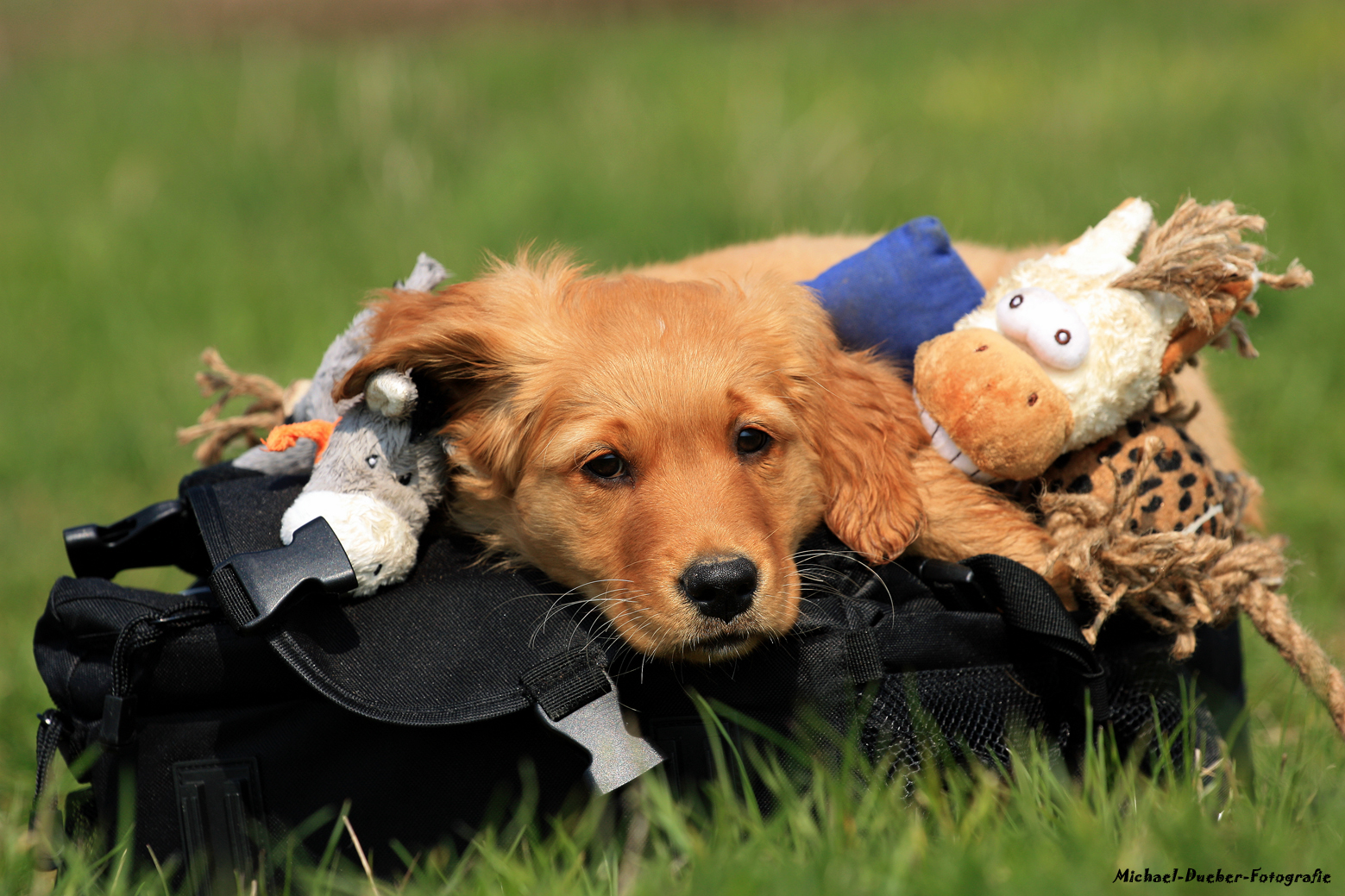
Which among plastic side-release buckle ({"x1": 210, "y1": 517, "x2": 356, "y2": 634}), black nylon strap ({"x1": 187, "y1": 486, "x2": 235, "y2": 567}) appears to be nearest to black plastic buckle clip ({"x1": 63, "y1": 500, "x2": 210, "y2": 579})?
black nylon strap ({"x1": 187, "y1": 486, "x2": 235, "y2": 567})

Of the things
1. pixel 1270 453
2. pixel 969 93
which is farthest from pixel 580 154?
pixel 1270 453

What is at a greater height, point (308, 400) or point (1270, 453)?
point (308, 400)

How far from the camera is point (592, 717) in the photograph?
2.12 meters

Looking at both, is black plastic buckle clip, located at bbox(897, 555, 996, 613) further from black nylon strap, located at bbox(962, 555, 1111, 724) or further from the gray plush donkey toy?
the gray plush donkey toy

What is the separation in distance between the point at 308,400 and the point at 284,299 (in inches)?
143

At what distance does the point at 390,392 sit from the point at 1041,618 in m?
1.43

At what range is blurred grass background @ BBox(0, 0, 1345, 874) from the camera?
5.15 m

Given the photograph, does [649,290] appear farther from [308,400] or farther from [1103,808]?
[1103,808]

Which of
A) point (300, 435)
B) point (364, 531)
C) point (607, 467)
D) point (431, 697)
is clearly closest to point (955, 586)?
point (607, 467)

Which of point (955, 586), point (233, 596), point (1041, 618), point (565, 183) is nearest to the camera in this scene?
point (233, 596)

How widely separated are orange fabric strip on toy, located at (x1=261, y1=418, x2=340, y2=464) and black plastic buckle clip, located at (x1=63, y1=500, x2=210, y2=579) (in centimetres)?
27

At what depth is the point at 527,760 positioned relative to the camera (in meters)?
2.23

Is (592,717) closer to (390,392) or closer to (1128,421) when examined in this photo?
(390,392)

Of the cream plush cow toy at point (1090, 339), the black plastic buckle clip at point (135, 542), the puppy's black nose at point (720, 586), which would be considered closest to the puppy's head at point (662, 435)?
the puppy's black nose at point (720, 586)
